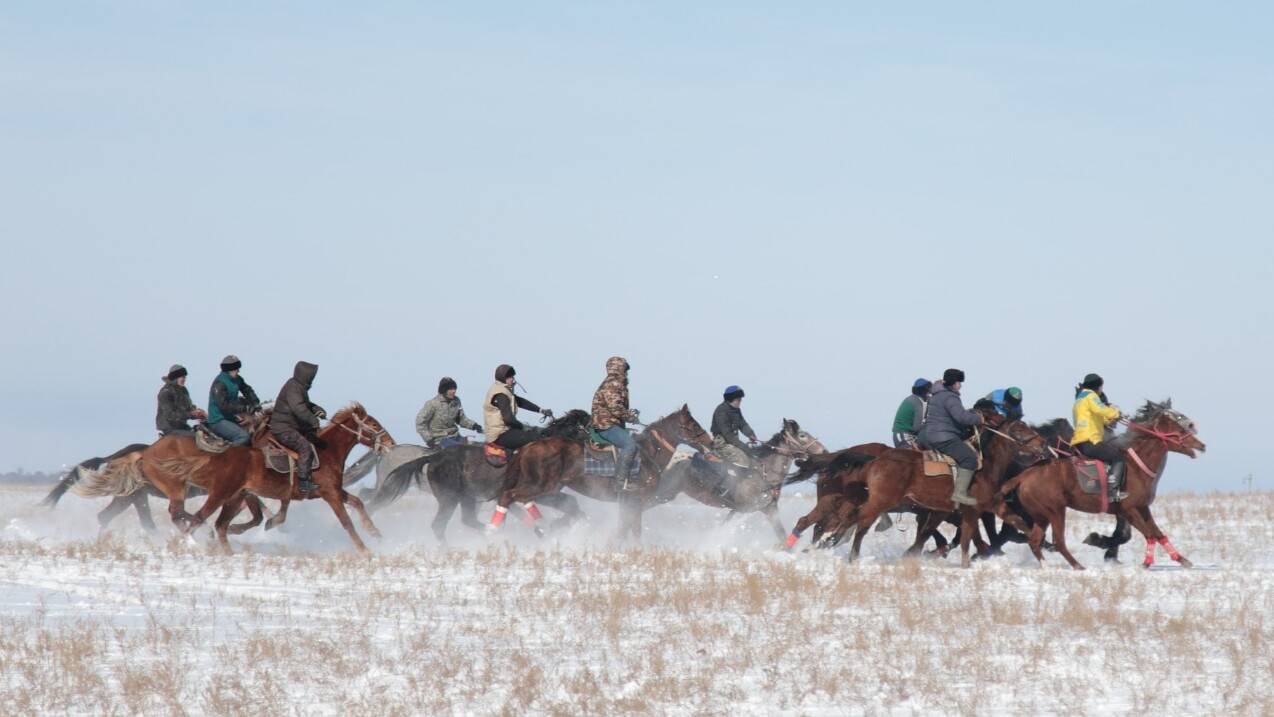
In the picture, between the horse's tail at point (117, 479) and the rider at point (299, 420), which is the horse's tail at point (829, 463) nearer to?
the rider at point (299, 420)

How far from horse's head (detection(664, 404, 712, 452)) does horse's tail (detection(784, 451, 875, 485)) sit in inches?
82.0

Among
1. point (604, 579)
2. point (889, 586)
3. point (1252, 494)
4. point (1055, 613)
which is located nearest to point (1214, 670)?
point (1055, 613)

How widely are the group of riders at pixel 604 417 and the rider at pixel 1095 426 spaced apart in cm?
1

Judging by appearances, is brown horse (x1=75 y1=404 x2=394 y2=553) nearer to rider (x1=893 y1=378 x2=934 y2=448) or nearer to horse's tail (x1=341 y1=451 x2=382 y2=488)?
horse's tail (x1=341 y1=451 x2=382 y2=488)

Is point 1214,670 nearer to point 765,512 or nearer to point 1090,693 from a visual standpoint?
→ point 1090,693

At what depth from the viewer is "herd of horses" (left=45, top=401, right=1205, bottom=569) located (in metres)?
17.2

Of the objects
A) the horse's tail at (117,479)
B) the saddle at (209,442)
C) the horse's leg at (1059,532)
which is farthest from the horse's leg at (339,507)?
the horse's leg at (1059,532)

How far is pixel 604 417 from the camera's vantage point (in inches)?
805

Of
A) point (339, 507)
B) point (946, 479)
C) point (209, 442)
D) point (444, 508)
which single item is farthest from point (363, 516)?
point (946, 479)

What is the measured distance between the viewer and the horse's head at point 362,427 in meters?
17.9

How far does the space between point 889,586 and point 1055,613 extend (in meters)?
1.88

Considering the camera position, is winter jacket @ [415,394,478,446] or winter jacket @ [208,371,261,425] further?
winter jacket @ [415,394,478,446]

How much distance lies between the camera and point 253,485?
17.5m

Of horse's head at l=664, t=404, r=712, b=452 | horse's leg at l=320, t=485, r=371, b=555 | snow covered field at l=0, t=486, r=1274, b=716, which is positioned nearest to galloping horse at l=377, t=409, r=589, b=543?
horse's head at l=664, t=404, r=712, b=452
